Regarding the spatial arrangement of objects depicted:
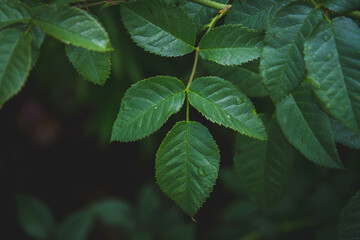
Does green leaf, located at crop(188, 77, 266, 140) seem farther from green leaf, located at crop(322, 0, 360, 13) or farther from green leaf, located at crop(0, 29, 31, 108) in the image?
green leaf, located at crop(0, 29, 31, 108)

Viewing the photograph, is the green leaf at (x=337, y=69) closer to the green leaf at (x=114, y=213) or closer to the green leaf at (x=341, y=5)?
the green leaf at (x=341, y=5)

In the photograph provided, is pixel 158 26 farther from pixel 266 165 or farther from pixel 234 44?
pixel 266 165

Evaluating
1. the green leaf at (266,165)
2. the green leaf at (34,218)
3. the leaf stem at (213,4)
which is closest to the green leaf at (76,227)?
the green leaf at (34,218)

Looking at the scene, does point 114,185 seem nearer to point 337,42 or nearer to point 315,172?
point 315,172

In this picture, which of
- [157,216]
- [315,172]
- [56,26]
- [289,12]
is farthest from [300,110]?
[157,216]

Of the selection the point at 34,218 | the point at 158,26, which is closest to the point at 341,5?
the point at 158,26

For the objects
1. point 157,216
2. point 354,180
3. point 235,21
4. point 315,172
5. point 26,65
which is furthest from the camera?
point 157,216
